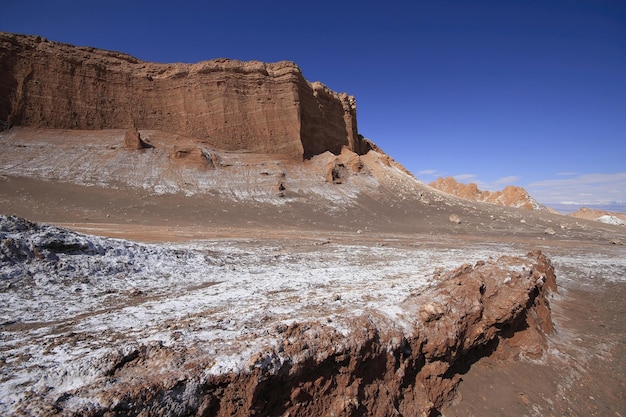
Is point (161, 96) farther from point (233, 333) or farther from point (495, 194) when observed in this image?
point (495, 194)

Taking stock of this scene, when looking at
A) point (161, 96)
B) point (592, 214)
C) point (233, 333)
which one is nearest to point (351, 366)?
point (233, 333)

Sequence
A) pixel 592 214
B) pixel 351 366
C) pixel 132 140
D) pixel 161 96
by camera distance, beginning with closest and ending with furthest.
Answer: pixel 351 366 < pixel 132 140 < pixel 161 96 < pixel 592 214

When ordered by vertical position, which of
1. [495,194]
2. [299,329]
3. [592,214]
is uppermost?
[495,194]

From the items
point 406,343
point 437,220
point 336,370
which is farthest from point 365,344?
point 437,220

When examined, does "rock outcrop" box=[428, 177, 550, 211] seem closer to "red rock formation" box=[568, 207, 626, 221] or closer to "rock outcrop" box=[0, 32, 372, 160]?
"red rock formation" box=[568, 207, 626, 221]

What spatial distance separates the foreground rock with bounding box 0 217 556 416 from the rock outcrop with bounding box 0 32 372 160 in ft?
99.2

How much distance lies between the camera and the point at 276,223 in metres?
24.6

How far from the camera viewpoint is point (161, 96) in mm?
36969

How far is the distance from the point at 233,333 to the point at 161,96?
39.3 metres

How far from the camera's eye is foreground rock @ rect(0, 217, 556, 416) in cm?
312

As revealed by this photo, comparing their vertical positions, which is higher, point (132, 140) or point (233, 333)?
point (132, 140)

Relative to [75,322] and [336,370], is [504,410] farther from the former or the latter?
[75,322]

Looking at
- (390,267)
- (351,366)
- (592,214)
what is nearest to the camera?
(351,366)

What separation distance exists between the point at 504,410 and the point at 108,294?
7.25m
